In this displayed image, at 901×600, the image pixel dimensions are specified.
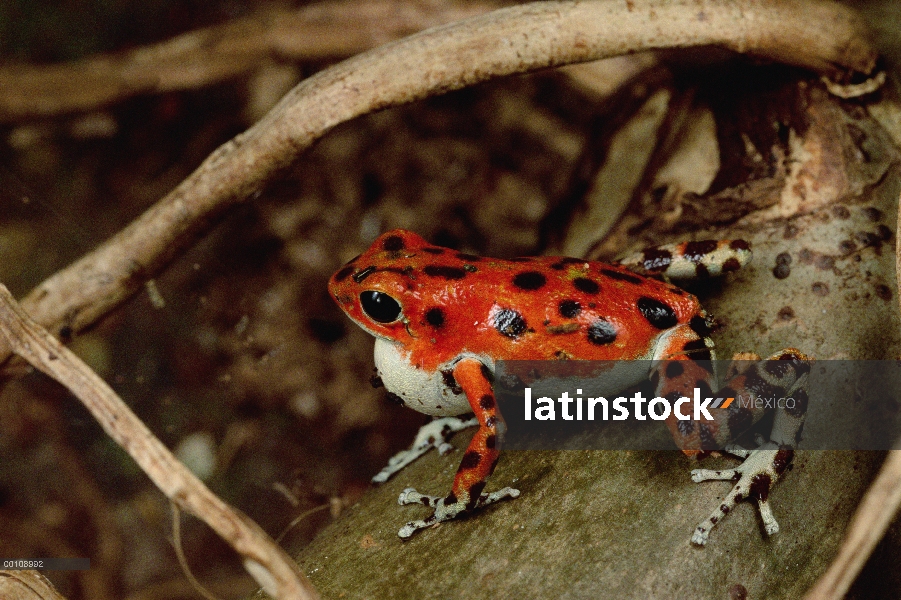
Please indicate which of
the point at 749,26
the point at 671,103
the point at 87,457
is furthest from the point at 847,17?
the point at 87,457

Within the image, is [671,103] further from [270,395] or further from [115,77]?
[115,77]

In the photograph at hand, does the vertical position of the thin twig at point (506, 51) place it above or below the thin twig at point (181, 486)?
above

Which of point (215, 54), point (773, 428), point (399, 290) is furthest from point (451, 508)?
point (215, 54)

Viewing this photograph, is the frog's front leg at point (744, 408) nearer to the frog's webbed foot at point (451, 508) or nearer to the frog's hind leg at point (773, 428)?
the frog's hind leg at point (773, 428)

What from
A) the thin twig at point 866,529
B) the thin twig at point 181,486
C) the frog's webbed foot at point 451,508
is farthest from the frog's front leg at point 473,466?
the thin twig at point 866,529

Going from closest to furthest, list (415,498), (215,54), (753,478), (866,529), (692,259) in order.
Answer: (866,529), (753,478), (415,498), (692,259), (215,54)

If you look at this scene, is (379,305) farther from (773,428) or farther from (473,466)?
(773,428)

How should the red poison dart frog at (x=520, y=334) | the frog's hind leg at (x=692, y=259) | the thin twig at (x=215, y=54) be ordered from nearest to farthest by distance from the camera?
the red poison dart frog at (x=520, y=334) < the frog's hind leg at (x=692, y=259) < the thin twig at (x=215, y=54)
